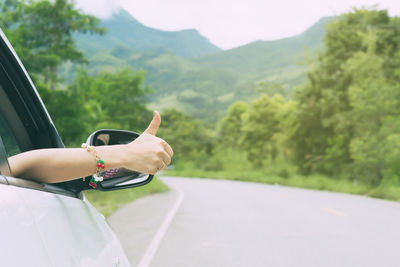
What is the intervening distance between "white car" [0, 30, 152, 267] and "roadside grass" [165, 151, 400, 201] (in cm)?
1932

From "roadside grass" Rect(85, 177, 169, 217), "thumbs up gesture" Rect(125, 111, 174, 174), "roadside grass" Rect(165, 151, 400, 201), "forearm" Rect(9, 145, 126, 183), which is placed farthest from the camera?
"roadside grass" Rect(165, 151, 400, 201)

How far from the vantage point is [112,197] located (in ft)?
56.4

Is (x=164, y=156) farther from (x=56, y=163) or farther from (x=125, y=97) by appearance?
(x=125, y=97)

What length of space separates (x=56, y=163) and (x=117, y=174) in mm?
609

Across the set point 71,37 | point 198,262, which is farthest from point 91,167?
point 71,37

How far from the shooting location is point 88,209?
207 centimetres

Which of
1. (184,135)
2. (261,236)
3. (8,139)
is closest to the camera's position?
(8,139)

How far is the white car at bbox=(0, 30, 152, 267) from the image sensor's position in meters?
1.15

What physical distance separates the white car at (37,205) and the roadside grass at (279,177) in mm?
19322

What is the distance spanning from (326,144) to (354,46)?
7.73m

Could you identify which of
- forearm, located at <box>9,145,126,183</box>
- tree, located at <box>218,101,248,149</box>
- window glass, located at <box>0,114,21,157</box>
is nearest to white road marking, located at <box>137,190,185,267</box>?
window glass, located at <box>0,114,21,157</box>

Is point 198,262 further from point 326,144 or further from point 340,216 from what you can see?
point 326,144

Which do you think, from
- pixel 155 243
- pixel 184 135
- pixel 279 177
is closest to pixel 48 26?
pixel 155 243

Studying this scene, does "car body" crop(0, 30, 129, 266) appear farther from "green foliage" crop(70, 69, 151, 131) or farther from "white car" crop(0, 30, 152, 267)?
"green foliage" crop(70, 69, 151, 131)
